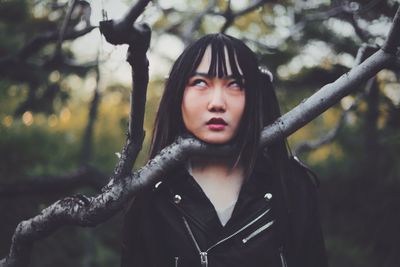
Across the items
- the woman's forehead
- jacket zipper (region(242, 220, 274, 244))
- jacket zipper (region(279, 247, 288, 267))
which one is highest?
the woman's forehead

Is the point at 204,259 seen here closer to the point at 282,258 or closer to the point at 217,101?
the point at 282,258

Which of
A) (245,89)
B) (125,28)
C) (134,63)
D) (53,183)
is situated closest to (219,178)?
(245,89)

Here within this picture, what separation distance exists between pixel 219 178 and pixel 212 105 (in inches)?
14.1

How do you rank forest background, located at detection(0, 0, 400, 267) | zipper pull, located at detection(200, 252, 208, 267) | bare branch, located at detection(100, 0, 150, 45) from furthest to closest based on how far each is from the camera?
forest background, located at detection(0, 0, 400, 267) → zipper pull, located at detection(200, 252, 208, 267) → bare branch, located at detection(100, 0, 150, 45)

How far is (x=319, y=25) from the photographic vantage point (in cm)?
443

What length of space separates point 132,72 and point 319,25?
11.5ft

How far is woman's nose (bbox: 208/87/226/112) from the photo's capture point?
6.06ft

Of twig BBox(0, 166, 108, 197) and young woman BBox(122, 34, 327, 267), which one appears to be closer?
young woman BBox(122, 34, 327, 267)

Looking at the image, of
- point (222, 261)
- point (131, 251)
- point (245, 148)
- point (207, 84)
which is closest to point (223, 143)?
point (245, 148)

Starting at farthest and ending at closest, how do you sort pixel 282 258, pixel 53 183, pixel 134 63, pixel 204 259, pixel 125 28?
pixel 53 183
pixel 282 258
pixel 204 259
pixel 134 63
pixel 125 28

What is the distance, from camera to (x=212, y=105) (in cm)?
185

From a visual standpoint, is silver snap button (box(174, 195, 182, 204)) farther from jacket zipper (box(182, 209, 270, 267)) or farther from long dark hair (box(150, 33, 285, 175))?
long dark hair (box(150, 33, 285, 175))

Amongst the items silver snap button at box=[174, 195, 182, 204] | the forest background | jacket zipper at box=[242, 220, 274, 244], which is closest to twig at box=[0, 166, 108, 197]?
the forest background

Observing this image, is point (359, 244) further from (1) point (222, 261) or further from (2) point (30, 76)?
(2) point (30, 76)
